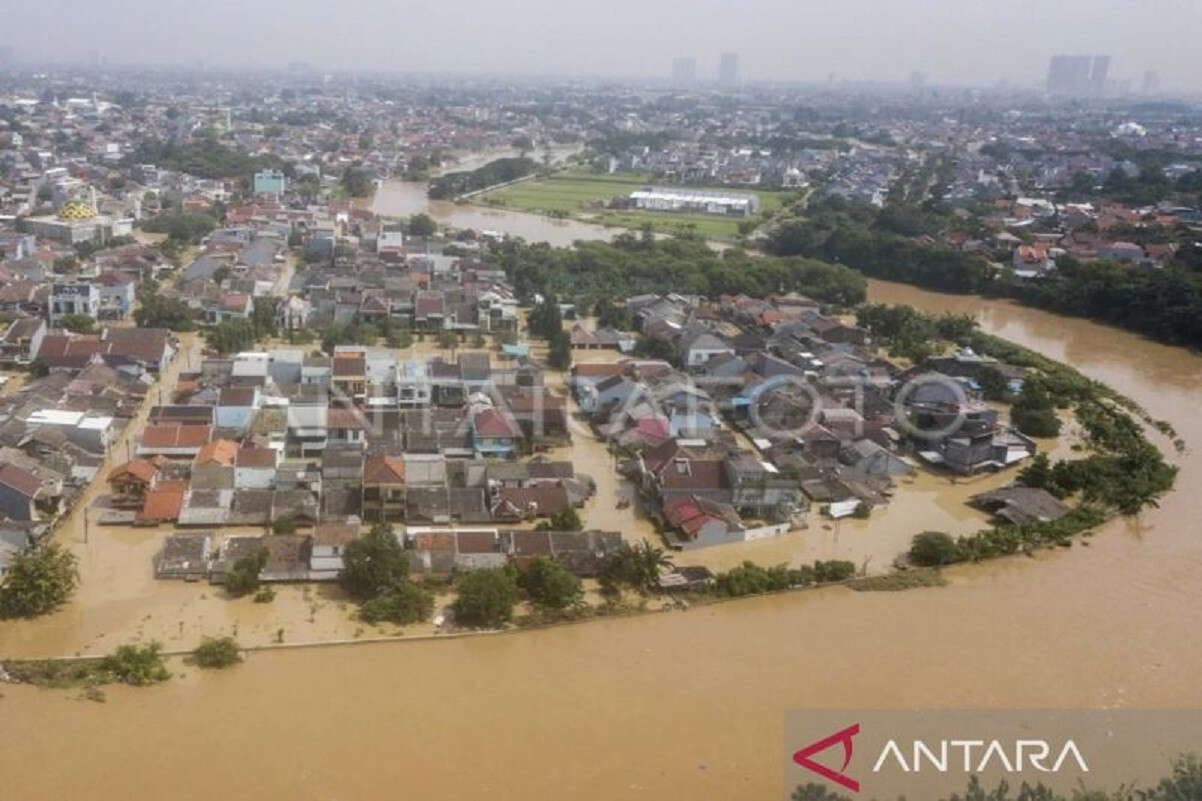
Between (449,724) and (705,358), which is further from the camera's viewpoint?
(705,358)

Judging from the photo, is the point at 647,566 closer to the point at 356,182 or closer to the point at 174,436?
the point at 174,436

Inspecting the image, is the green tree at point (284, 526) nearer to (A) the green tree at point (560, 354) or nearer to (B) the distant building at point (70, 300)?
(A) the green tree at point (560, 354)

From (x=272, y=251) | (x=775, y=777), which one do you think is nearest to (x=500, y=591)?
(x=775, y=777)

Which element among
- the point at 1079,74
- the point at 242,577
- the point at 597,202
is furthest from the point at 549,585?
the point at 1079,74

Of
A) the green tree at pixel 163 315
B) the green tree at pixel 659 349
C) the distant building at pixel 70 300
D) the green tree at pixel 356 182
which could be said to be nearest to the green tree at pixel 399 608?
the green tree at pixel 659 349

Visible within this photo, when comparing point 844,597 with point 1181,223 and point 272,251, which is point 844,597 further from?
point 1181,223

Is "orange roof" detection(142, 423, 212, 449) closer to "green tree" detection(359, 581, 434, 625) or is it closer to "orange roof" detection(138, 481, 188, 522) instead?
"orange roof" detection(138, 481, 188, 522)
